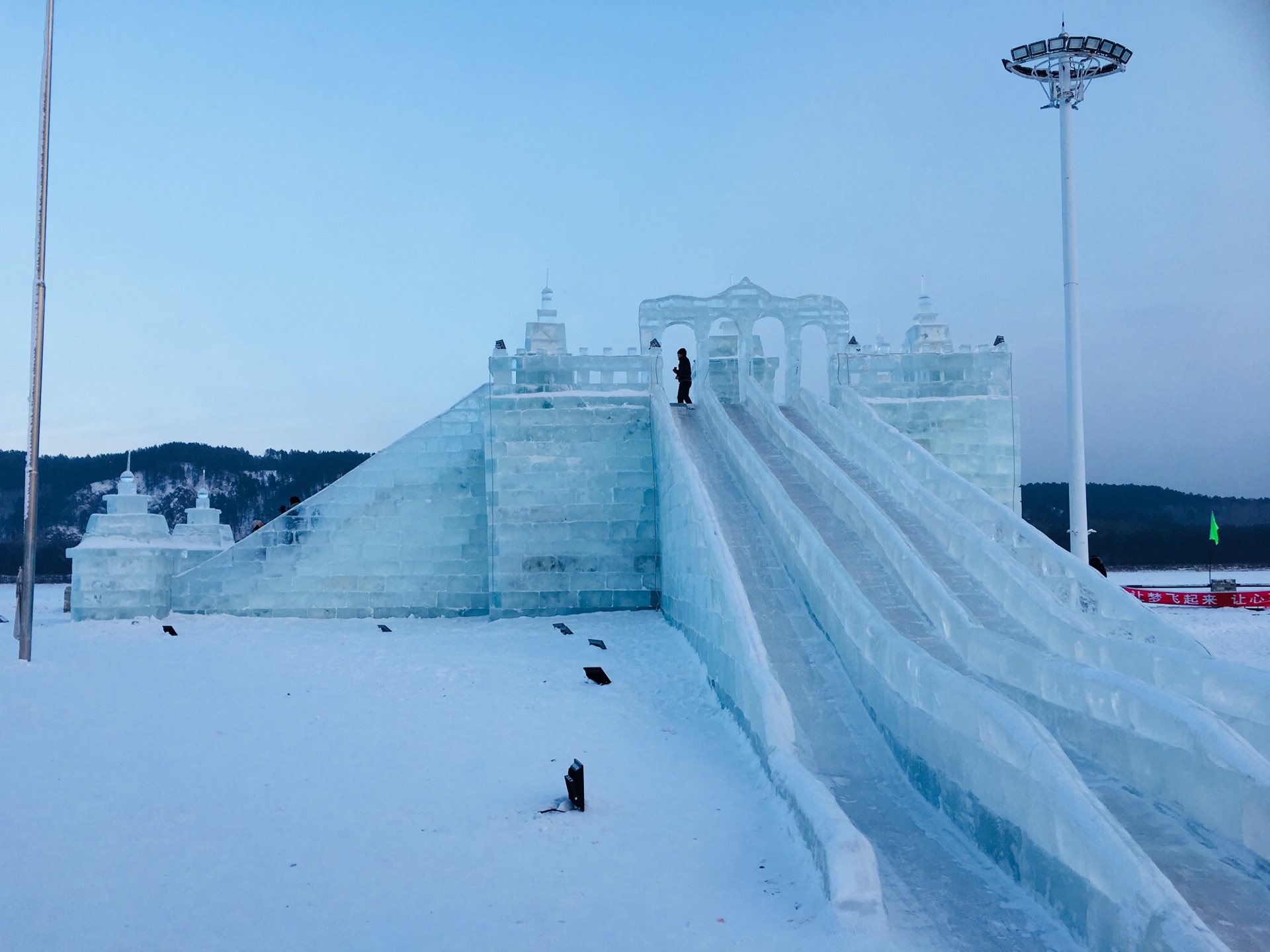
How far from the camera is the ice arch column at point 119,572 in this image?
17078 mm

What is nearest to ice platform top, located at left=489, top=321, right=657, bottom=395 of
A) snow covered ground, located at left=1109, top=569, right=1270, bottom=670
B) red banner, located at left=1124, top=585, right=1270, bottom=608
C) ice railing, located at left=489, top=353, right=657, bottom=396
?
ice railing, located at left=489, top=353, right=657, bottom=396

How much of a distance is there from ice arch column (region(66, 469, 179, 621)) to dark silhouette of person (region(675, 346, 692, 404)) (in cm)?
1084

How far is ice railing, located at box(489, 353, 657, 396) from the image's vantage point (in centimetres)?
1705

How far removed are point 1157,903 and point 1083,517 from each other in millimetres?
13574

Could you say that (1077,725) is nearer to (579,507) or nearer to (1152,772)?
(1152,772)

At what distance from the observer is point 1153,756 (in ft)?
20.0

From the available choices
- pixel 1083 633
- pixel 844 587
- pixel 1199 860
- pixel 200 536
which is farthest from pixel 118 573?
pixel 1199 860

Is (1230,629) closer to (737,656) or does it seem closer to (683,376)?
(683,376)

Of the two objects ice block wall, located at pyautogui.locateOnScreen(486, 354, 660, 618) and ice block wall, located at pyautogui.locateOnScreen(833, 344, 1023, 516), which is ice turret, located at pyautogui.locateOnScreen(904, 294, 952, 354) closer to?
ice block wall, located at pyautogui.locateOnScreen(833, 344, 1023, 516)

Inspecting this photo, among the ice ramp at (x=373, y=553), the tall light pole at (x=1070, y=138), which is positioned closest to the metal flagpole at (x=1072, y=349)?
the tall light pole at (x=1070, y=138)

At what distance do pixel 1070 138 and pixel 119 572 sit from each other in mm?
20480

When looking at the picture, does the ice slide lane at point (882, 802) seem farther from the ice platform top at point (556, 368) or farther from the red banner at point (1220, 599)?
the red banner at point (1220, 599)

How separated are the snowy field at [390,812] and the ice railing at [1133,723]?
96.6 inches

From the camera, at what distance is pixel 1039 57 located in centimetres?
1711
